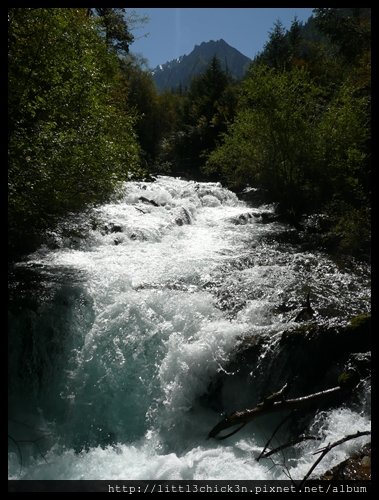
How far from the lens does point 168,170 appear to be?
31.5 meters

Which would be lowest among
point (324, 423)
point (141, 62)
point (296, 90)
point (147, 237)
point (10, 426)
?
point (10, 426)

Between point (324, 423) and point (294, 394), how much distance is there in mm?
673

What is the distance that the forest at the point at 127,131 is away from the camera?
303 inches

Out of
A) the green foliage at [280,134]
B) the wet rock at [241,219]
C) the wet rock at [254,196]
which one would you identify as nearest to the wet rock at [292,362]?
the wet rock at [241,219]

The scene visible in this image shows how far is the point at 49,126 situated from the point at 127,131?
7.07 meters

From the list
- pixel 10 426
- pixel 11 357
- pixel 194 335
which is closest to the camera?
pixel 10 426

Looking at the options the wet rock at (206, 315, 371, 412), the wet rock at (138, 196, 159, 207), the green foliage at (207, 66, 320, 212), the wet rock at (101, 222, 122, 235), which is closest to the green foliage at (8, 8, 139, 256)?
the wet rock at (101, 222, 122, 235)

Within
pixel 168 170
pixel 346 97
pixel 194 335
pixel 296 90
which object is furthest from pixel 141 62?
pixel 194 335

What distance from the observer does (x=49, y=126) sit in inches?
311

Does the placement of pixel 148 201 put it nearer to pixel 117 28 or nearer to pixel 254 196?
pixel 254 196

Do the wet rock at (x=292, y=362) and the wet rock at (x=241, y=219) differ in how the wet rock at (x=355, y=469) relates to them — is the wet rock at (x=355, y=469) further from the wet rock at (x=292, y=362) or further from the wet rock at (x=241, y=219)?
the wet rock at (x=241, y=219)

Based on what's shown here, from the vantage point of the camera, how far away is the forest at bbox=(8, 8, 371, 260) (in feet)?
25.3

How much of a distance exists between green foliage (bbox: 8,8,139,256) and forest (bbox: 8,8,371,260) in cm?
3

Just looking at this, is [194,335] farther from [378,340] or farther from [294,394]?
[378,340]
